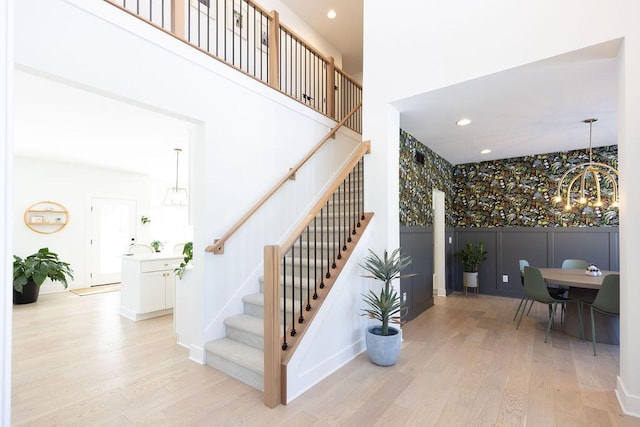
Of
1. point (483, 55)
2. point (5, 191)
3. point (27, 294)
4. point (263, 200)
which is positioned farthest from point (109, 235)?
point (483, 55)

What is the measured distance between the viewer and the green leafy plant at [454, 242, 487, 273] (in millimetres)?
5676

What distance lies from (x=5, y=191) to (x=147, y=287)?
3.60 metres

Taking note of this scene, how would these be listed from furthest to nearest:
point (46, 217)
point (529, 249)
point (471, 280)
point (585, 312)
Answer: point (46, 217), point (471, 280), point (529, 249), point (585, 312)

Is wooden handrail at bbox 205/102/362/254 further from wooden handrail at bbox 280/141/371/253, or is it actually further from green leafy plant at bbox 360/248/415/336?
green leafy plant at bbox 360/248/415/336

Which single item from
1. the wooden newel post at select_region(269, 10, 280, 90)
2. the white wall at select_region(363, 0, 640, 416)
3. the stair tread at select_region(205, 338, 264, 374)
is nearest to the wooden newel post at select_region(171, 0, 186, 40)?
the wooden newel post at select_region(269, 10, 280, 90)

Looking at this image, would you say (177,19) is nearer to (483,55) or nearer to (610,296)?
(483,55)

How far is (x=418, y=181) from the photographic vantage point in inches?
179

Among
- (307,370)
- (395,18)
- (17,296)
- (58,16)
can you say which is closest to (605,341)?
(307,370)

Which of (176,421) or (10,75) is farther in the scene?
(176,421)

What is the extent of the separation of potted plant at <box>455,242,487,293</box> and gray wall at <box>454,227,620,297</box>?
22 cm

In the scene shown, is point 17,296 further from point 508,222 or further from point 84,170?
point 508,222

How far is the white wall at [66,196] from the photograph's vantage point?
587 centimetres

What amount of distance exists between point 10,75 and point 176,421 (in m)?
2.08

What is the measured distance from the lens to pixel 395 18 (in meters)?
3.29
